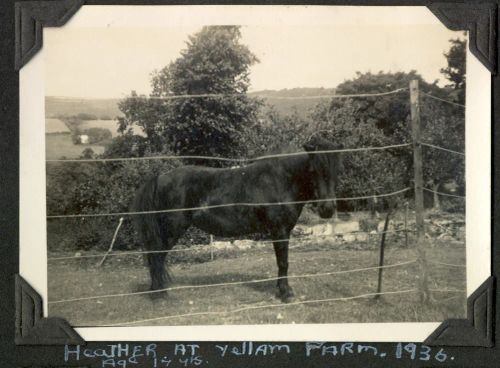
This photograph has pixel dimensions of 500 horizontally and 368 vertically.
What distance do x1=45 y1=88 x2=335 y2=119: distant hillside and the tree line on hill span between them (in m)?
0.04

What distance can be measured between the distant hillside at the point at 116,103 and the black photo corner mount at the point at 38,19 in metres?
0.33

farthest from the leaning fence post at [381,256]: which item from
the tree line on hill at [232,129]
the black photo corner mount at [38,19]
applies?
the black photo corner mount at [38,19]

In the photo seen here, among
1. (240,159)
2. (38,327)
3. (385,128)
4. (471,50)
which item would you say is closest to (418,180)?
(385,128)

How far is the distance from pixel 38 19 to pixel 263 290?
79.2 inches

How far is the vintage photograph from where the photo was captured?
9.91 ft

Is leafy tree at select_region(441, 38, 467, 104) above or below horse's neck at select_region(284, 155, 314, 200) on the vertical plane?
above

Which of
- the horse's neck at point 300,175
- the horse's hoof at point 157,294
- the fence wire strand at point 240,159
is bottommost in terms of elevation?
the horse's hoof at point 157,294

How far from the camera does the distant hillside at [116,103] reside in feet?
9.89

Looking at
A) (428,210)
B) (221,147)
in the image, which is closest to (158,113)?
(221,147)

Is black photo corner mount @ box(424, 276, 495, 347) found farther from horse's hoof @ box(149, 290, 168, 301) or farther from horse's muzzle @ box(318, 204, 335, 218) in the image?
horse's hoof @ box(149, 290, 168, 301)

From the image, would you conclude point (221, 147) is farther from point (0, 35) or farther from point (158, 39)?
point (0, 35)

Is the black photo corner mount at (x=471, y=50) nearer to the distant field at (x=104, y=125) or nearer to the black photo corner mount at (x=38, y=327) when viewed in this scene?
the black photo corner mount at (x=38, y=327)

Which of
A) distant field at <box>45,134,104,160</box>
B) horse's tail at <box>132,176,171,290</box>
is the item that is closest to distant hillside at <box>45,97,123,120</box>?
distant field at <box>45,134,104,160</box>

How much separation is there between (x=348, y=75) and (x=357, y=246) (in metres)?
0.98
